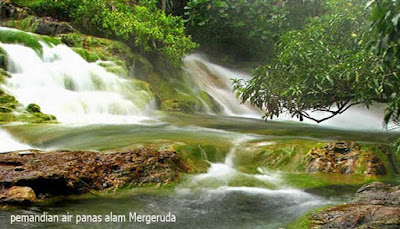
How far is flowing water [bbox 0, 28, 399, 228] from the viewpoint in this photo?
391 centimetres

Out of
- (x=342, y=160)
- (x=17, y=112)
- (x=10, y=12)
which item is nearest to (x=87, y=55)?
(x=10, y=12)

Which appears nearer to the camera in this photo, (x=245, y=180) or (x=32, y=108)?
(x=245, y=180)

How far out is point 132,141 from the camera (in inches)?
240

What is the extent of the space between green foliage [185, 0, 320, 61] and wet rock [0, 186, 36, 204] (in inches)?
375

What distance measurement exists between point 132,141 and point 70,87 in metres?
4.74

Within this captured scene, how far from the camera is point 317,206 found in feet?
14.1

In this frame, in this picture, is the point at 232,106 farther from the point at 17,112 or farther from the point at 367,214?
the point at 367,214

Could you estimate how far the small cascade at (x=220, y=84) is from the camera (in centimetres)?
1470

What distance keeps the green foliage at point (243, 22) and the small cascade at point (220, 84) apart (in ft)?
6.57

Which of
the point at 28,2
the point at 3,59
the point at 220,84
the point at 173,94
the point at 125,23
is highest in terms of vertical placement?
the point at 28,2

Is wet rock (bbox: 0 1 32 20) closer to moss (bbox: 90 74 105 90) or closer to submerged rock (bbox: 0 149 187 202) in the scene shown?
moss (bbox: 90 74 105 90)

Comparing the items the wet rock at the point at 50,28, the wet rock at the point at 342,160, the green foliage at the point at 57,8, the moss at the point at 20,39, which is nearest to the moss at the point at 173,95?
the wet rock at the point at 50,28

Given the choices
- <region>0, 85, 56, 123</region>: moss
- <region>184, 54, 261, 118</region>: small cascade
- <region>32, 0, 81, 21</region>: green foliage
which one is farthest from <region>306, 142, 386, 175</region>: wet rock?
<region>32, 0, 81, 21</region>: green foliage

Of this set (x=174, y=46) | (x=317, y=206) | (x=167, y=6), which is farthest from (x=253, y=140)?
(x=167, y=6)
